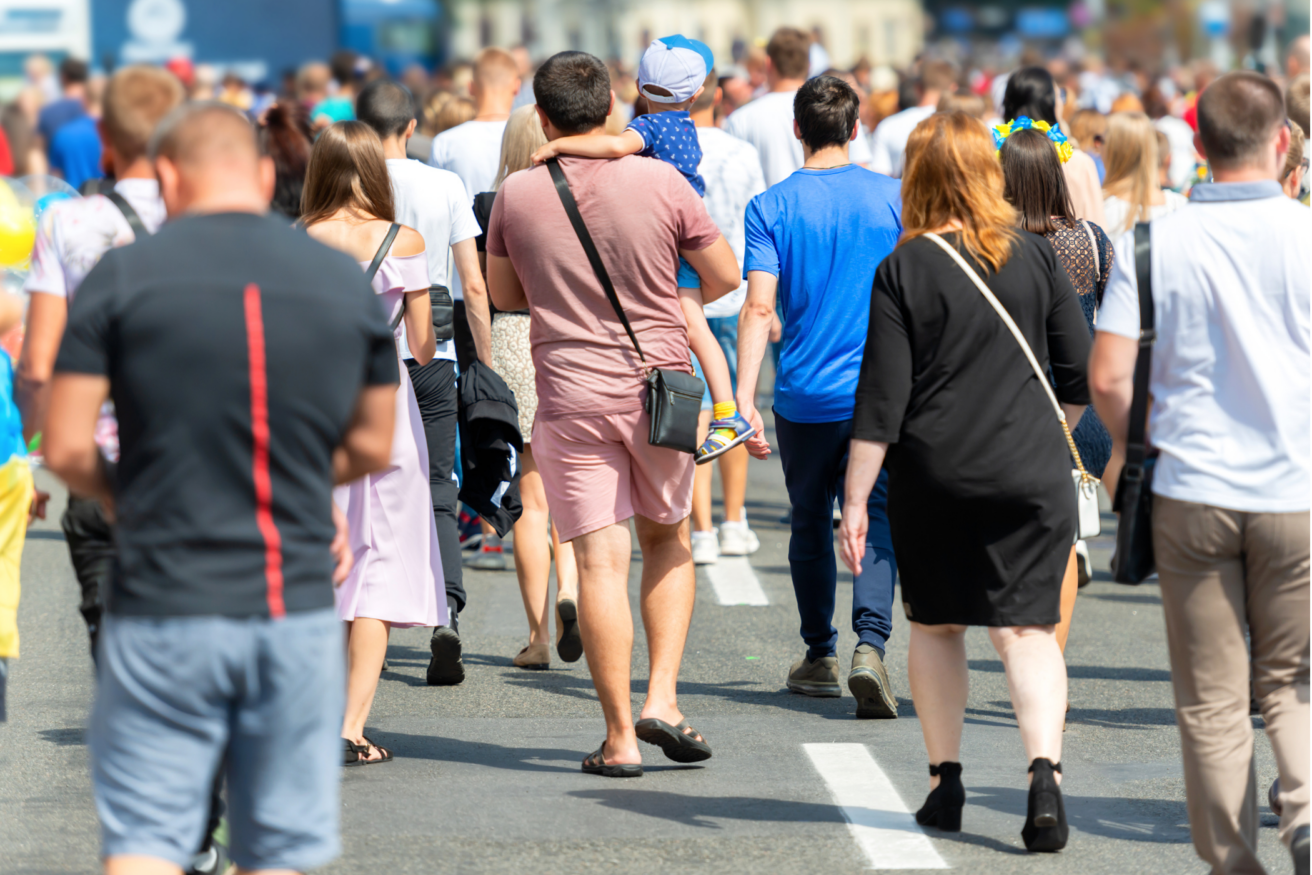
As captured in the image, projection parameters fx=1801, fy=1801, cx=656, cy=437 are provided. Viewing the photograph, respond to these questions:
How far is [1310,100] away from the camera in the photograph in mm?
7355

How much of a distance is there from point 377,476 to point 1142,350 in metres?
2.57

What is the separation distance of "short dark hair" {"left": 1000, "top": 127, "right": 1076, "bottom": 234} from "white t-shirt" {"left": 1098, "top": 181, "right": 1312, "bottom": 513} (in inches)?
70.4

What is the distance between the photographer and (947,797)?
4762 millimetres

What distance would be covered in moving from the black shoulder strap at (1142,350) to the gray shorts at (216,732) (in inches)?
74.2

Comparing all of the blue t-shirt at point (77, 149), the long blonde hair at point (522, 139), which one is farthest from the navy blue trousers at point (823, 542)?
the blue t-shirt at point (77, 149)

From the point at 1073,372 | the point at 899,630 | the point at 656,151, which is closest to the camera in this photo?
the point at 1073,372

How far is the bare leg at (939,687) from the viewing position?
15.5 feet

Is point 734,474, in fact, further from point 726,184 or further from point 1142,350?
point 1142,350

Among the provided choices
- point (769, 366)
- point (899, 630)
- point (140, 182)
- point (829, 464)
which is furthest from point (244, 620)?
point (769, 366)

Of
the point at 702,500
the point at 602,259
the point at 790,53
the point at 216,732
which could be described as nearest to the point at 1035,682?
the point at 602,259

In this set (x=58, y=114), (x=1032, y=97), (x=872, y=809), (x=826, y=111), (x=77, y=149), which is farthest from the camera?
(x=58, y=114)

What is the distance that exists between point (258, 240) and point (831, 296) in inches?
138

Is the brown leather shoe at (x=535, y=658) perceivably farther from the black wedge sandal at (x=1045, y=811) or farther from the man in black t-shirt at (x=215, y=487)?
the man in black t-shirt at (x=215, y=487)

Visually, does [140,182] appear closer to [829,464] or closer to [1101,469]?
[829,464]
